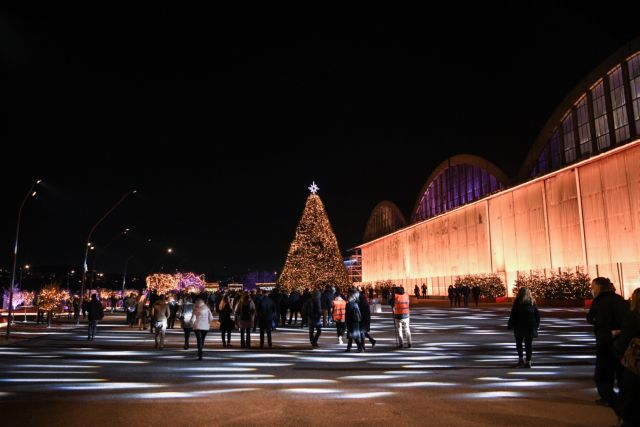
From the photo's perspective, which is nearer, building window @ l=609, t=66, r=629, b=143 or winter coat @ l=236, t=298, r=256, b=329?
winter coat @ l=236, t=298, r=256, b=329

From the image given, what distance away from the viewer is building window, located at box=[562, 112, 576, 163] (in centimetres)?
4119

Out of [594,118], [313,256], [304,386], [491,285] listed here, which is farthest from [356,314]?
[491,285]

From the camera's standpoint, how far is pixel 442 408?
717 cm

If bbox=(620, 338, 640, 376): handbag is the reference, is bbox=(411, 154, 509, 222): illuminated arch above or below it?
above

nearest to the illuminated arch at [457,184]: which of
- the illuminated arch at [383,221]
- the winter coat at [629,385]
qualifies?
the illuminated arch at [383,221]

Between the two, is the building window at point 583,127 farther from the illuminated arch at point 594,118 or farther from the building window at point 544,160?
the building window at point 544,160

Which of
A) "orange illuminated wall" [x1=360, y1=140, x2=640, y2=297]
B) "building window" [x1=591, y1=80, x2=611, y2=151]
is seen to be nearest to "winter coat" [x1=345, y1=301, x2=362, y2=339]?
"orange illuminated wall" [x1=360, y1=140, x2=640, y2=297]

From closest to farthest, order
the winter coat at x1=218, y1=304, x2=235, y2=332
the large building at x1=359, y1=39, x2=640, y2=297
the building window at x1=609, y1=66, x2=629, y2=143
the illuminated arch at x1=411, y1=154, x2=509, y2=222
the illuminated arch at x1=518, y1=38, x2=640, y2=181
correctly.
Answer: the winter coat at x1=218, y1=304, x2=235, y2=332, the large building at x1=359, y1=39, x2=640, y2=297, the illuminated arch at x1=518, y1=38, x2=640, y2=181, the building window at x1=609, y1=66, x2=629, y2=143, the illuminated arch at x1=411, y1=154, x2=509, y2=222

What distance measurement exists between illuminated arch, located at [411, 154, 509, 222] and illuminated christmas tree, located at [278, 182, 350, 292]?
21148 mm

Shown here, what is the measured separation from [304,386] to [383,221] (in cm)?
7847

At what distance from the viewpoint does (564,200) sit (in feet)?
126

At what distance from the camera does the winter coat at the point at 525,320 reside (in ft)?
34.5

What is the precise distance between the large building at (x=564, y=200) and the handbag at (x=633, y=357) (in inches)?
1201

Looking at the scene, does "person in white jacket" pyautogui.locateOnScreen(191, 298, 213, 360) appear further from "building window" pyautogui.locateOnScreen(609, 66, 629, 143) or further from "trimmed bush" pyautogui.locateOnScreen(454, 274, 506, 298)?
"trimmed bush" pyautogui.locateOnScreen(454, 274, 506, 298)
